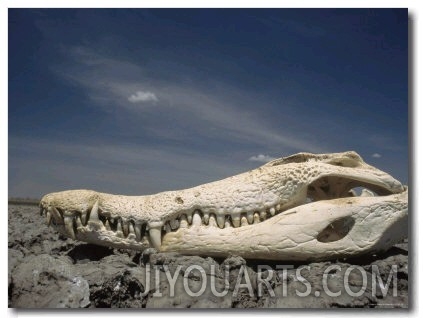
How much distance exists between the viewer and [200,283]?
287cm

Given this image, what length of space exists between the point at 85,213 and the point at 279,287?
4.43 feet

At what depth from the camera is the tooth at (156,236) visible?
3072 millimetres

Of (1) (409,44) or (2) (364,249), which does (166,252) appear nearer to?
(2) (364,249)

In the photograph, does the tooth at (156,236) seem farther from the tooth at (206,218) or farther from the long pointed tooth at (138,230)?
the tooth at (206,218)

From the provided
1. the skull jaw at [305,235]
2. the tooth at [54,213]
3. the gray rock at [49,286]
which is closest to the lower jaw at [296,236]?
the skull jaw at [305,235]

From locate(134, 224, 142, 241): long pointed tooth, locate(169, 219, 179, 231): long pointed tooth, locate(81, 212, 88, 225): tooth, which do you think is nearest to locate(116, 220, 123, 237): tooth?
locate(134, 224, 142, 241): long pointed tooth

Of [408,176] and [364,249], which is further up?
[408,176]

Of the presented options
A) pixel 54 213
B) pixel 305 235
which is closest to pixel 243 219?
pixel 305 235

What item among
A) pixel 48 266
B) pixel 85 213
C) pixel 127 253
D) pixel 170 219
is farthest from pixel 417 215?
pixel 48 266

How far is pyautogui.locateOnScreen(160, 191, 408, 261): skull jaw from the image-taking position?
120 inches

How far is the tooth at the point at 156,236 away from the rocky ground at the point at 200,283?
79 mm

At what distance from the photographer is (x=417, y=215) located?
331 centimetres
